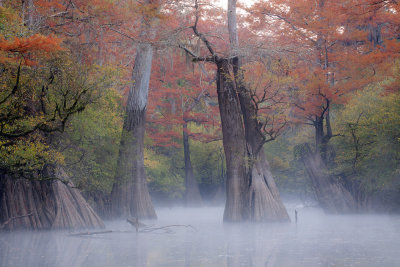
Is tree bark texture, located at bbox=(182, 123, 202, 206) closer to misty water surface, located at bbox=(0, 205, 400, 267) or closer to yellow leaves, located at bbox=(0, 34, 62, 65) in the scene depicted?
misty water surface, located at bbox=(0, 205, 400, 267)

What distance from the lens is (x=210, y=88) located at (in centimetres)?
2688

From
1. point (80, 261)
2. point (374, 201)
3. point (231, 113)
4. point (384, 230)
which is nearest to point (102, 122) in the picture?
point (231, 113)

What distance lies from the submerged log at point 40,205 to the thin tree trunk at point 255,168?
19.2 feet

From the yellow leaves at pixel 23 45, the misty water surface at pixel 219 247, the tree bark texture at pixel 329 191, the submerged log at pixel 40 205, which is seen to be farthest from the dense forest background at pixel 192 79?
the misty water surface at pixel 219 247

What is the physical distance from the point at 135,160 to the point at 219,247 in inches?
388

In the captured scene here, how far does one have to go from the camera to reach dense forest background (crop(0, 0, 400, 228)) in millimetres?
11828

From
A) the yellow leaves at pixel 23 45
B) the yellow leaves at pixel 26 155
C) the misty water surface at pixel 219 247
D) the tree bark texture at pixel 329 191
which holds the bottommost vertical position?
the misty water surface at pixel 219 247

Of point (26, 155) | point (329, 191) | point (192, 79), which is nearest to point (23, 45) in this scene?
point (26, 155)

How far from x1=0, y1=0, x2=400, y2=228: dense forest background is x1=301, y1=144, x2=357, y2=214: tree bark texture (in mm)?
390

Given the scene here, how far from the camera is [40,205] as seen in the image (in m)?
14.0

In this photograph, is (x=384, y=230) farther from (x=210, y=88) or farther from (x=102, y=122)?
(x=210, y=88)

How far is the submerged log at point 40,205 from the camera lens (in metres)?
13.5

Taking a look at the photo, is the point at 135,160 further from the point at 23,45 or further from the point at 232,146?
the point at 23,45

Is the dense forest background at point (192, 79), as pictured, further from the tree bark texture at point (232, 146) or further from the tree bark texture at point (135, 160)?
the tree bark texture at point (232, 146)
